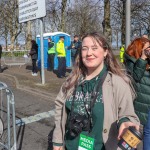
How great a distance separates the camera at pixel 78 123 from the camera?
233 cm

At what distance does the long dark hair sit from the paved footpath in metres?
2.50

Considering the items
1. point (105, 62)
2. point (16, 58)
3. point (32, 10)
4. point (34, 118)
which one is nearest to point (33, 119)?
point (34, 118)

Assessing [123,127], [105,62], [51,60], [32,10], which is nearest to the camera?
[123,127]

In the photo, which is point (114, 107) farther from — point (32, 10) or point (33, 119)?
point (32, 10)

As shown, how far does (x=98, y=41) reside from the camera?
2432 mm

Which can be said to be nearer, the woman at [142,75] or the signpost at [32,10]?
the woman at [142,75]

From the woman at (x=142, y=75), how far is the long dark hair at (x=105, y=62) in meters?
0.87

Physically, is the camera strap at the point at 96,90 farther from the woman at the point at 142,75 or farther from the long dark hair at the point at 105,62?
the woman at the point at 142,75

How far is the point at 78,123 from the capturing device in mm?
2344

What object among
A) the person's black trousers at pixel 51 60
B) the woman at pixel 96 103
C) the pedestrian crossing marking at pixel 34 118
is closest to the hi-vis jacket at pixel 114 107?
the woman at pixel 96 103

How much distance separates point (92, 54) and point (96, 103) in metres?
0.39

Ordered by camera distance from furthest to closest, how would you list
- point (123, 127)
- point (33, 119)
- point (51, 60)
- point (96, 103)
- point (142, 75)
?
1. point (51, 60)
2. point (33, 119)
3. point (142, 75)
4. point (96, 103)
5. point (123, 127)

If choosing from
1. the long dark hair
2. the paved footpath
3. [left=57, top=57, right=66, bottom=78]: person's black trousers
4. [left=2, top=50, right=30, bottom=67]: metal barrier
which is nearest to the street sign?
[left=57, top=57, right=66, bottom=78]: person's black trousers

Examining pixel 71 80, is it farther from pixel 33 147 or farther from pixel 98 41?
pixel 33 147
